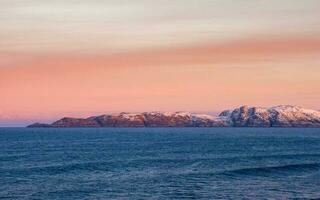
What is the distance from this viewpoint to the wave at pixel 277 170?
9735 centimetres

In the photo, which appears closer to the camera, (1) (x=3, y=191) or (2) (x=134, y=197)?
(2) (x=134, y=197)

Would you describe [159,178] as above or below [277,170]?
above

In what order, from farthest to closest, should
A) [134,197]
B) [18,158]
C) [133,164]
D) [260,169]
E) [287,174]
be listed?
[18,158], [133,164], [260,169], [287,174], [134,197]

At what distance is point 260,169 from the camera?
339ft

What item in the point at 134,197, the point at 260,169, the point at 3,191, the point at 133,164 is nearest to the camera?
the point at 134,197

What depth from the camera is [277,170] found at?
338 feet

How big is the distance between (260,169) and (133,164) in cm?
2581

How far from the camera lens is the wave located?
97350mm

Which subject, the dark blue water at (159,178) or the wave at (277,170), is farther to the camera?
the wave at (277,170)

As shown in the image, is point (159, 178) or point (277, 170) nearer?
point (159, 178)

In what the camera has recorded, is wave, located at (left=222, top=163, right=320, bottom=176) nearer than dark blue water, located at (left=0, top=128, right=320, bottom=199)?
No

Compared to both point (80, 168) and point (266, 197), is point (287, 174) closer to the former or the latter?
point (266, 197)

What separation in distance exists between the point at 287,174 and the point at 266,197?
2813 cm

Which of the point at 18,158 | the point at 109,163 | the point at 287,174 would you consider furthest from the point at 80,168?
the point at 287,174
